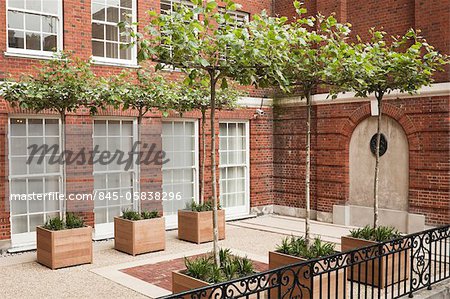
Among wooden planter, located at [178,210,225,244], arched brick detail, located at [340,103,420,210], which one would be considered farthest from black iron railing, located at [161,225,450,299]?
arched brick detail, located at [340,103,420,210]

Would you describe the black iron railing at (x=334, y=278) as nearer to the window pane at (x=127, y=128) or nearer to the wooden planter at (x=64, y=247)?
the wooden planter at (x=64, y=247)

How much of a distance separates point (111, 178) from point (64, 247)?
297cm

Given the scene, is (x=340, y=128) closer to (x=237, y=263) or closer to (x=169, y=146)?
(x=169, y=146)

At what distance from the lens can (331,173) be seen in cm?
1262

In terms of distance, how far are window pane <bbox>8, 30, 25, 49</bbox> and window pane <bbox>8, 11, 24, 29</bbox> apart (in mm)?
117

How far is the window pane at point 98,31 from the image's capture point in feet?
35.1

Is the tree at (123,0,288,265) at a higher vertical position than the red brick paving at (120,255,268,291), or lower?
higher

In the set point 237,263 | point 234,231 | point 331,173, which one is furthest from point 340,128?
point 237,263

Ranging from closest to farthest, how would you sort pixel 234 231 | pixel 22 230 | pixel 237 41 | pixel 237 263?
A: pixel 237 41 < pixel 237 263 < pixel 22 230 < pixel 234 231

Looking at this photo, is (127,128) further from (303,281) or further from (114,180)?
(303,281)

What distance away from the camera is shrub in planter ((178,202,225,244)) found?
999 centimetres

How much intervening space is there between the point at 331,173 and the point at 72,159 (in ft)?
21.6

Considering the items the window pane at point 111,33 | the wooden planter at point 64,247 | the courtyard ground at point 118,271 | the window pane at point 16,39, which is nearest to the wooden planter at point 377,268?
the courtyard ground at point 118,271

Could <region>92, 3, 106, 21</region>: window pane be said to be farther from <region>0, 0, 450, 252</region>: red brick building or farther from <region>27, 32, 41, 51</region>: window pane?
<region>27, 32, 41, 51</region>: window pane
